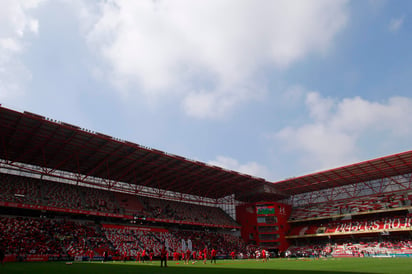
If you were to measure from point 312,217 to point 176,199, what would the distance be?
31107mm

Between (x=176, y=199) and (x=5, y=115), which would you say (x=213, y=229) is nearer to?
(x=176, y=199)

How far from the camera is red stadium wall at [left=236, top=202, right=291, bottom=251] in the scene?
69.9 metres

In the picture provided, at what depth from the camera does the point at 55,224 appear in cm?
4462

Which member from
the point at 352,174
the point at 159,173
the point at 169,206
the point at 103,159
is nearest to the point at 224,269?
the point at 103,159

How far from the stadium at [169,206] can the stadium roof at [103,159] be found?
162mm

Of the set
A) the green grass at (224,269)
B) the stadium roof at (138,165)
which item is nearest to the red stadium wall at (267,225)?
the stadium roof at (138,165)

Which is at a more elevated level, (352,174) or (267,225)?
(352,174)

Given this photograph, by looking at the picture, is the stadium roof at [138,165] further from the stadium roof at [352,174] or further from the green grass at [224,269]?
the green grass at [224,269]

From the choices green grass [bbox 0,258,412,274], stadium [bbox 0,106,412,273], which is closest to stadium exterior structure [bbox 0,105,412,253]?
stadium [bbox 0,106,412,273]

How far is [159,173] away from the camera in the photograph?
55750 mm

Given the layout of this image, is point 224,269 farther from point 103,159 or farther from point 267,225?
point 267,225

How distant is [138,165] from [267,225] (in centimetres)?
3578

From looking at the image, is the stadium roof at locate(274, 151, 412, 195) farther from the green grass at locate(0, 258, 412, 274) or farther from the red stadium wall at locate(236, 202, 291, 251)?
the green grass at locate(0, 258, 412, 274)

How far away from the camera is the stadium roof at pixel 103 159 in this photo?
127ft
